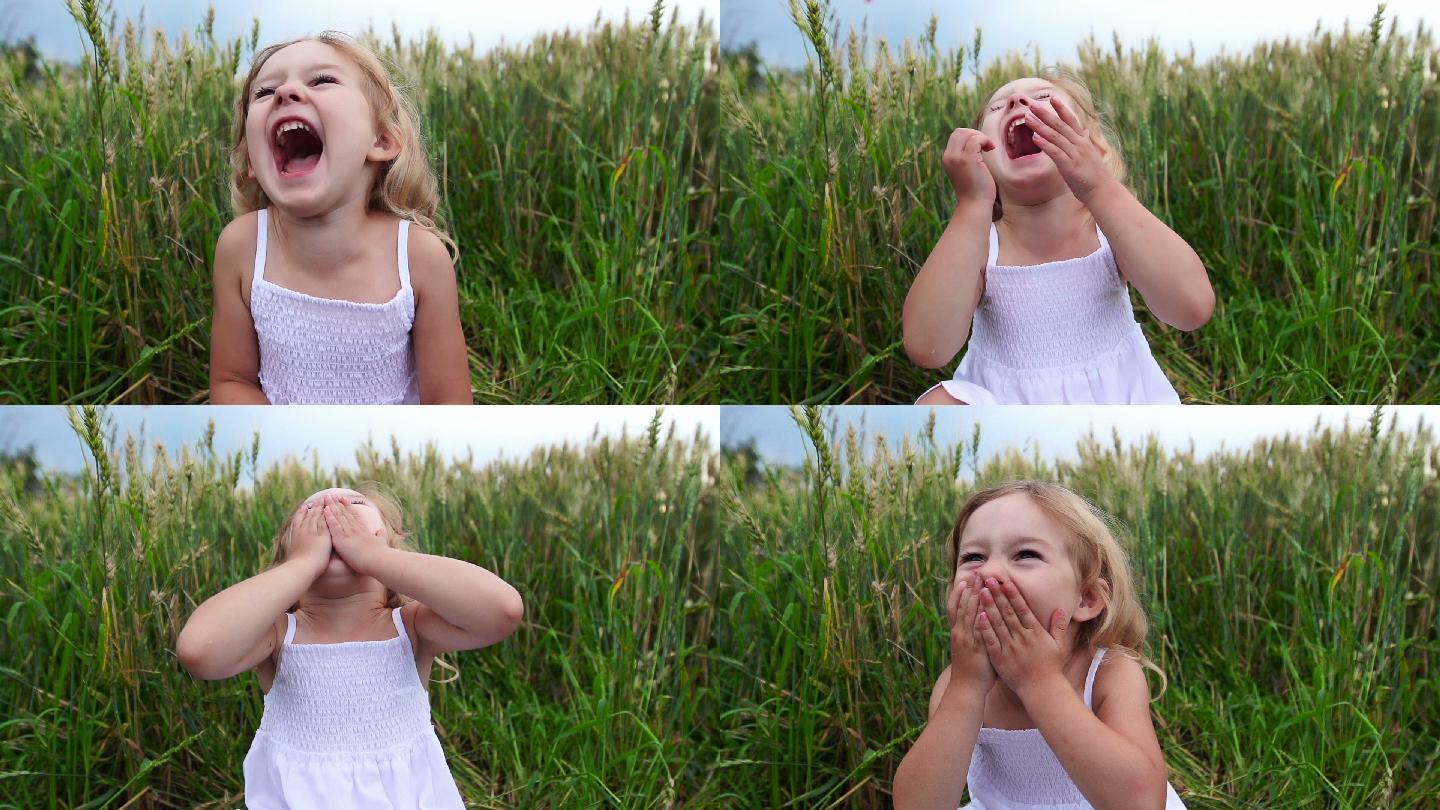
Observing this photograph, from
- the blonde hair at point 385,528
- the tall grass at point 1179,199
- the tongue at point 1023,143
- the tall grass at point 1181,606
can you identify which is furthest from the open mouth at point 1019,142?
the blonde hair at point 385,528

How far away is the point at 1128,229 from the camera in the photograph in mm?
2074

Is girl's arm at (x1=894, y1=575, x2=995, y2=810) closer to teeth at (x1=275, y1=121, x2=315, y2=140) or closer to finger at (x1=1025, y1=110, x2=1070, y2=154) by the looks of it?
finger at (x1=1025, y1=110, x2=1070, y2=154)

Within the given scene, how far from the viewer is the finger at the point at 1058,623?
A: 194cm

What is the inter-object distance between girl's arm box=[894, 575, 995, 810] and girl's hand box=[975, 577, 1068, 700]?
0.7 inches

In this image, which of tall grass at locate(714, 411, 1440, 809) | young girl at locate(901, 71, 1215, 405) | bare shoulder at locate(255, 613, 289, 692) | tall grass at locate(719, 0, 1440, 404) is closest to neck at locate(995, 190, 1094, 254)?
young girl at locate(901, 71, 1215, 405)

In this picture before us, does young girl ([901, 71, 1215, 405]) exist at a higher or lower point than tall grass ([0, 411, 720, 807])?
higher

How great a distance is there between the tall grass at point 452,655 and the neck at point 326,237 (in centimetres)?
36

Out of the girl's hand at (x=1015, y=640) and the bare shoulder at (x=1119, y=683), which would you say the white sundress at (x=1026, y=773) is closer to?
the bare shoulder at (x=1119, y=683)

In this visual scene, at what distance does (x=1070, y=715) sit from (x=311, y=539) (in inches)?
41.0

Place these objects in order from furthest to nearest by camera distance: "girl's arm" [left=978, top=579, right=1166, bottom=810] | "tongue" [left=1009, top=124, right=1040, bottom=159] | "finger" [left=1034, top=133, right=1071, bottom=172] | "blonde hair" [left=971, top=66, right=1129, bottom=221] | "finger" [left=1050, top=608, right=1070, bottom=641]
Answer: "blonde hair" [left=971, top=66, right=1129, bottom=221]
"tongue" [left=1009, top=124, right=1040, bottom=159]
"finger" [left=1034, top=133, right=1071, bottom=172]
"finger" [left=1050, top=608, right=1070, bottom=641]
"girl's arm" [left=978, top=579, right=1166, bottom=810]

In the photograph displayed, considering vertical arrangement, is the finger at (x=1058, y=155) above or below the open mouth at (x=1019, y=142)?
below

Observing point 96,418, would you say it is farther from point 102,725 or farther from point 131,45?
point 131,45

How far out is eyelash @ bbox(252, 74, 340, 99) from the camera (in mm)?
2082

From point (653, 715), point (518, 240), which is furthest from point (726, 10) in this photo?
point (653, 715)
